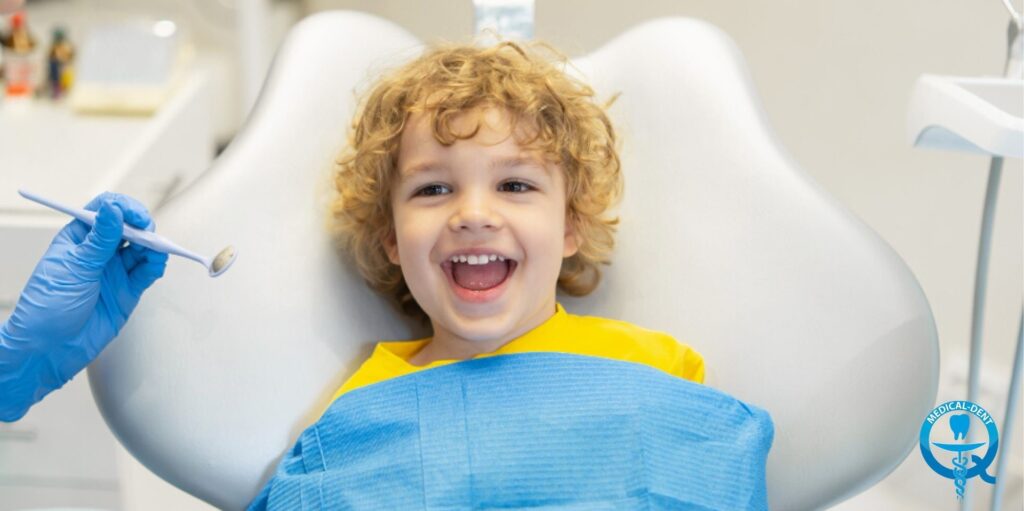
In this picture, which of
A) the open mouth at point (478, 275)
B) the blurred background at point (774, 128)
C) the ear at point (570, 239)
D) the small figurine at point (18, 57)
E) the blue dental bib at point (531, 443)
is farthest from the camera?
the small figurine at point (18, 57)

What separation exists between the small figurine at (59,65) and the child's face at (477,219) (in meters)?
1.12

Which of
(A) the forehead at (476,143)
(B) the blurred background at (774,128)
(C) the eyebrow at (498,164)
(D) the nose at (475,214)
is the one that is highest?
(A) the forehead at (476,143)

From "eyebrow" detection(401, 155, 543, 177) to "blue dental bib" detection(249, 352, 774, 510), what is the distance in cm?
18

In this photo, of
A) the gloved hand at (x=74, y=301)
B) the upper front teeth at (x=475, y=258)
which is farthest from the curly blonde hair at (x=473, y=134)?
the gloved hand at (x=74, y=301)

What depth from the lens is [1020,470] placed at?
1746mm

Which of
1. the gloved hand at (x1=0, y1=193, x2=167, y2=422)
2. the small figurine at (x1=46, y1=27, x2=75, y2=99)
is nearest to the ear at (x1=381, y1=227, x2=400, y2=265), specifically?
the gloved hand at (x1=0, y1=193, x2=167, y2=422)

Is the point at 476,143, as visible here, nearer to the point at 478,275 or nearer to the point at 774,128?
the point at 478,275

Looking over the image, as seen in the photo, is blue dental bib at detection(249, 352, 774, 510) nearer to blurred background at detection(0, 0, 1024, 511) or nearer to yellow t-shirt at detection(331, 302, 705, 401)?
yellow t-shirt at detection(331, 302, 705, 401)

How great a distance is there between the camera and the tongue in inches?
44.4

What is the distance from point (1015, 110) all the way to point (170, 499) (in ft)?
4.34

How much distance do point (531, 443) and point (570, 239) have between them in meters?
0.27

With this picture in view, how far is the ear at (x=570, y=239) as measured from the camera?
122 centimetres

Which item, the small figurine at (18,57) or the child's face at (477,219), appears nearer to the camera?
the child's face at (477,219)

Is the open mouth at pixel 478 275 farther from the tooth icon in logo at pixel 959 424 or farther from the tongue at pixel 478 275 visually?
the tooth icon in logo at pixel 959 424
